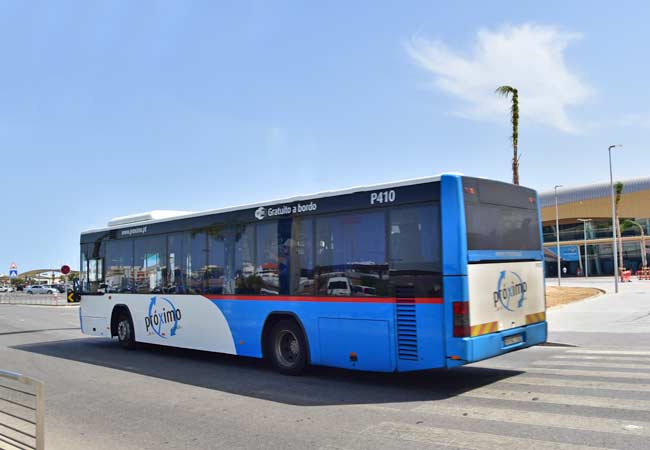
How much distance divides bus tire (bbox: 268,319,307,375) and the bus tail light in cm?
287

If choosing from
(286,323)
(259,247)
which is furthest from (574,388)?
(259,247)

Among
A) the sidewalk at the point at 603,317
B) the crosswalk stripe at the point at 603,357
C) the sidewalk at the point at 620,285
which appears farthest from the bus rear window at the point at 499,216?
the sidewalk at the point at 620,285

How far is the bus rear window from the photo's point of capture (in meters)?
8.12

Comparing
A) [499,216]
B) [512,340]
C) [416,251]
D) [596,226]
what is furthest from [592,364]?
[596,226]

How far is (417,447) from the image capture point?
5645 mm

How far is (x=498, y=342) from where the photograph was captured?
824 cm

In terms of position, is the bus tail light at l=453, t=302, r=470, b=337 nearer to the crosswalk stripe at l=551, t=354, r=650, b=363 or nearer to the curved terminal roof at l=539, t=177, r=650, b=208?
the crosswalk stripe at l=551, t=354, r=650, b=363

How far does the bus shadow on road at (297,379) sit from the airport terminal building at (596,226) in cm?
7236

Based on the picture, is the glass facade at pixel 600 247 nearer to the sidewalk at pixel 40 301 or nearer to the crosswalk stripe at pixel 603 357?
the sidewalk at pixel 40 301

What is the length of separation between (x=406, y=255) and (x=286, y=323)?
2.79 metres

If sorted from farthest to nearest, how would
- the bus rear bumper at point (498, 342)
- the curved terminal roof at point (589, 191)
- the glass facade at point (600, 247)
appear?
the curved terminal roof at point (589, 191), the glass facade at point (600, 247), the bus rear bumper at point (498, 342)

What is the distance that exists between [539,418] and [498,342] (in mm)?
1791

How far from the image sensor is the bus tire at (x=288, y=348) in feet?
31.7

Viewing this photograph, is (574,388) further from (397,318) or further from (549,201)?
(549,201)
